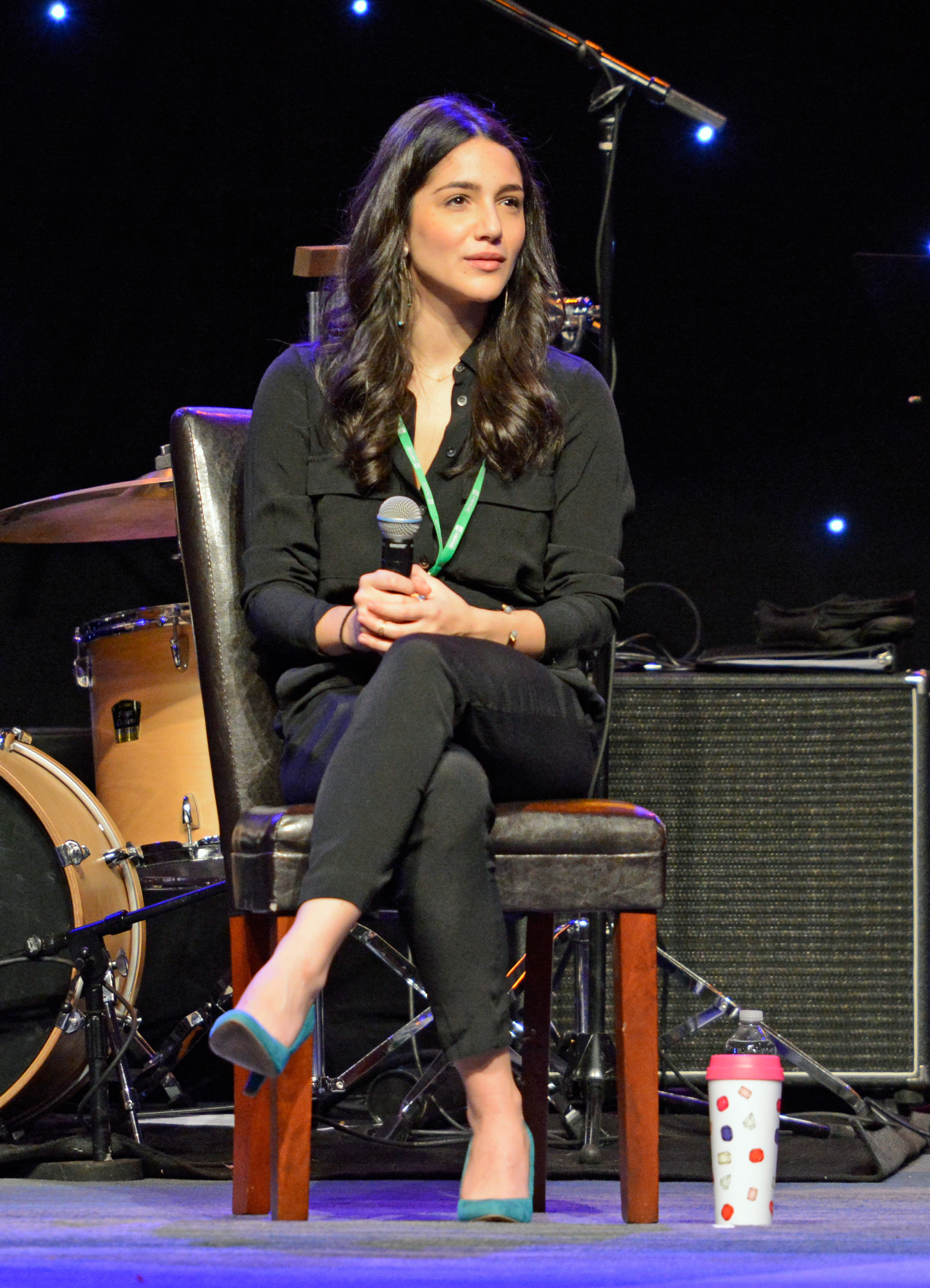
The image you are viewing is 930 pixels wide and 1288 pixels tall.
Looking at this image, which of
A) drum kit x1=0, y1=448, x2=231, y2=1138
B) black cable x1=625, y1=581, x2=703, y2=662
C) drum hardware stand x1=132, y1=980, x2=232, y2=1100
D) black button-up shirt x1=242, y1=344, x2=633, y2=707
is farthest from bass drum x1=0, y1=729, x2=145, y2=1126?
black cable x1=625, y1=581, x2=703, y2=662

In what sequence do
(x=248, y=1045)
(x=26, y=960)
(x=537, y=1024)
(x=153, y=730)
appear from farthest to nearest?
1. (x=153, y=730)
2. (x=26, y=960)
3. (x=537, y=1024)
4. (x=248, y=1045)

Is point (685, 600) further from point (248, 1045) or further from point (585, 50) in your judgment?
point (248, 1045)

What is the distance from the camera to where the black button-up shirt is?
179 cm

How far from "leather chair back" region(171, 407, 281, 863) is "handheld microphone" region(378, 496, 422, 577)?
31cm

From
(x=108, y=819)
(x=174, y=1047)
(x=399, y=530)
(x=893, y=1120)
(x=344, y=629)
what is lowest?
(x=893, y=1120)

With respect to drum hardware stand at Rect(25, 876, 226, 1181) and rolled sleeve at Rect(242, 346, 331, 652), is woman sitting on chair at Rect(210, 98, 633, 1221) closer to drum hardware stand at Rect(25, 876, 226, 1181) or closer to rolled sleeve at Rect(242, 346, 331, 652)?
rolled sleeve at Rect(242, 346, 331, 652)

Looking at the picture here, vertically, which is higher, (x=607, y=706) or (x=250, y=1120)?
(x=607, y=706)

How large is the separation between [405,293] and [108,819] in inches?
40.6

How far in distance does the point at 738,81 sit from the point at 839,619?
1.28 m

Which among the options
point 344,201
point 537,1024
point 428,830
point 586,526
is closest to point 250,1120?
point 537,1024

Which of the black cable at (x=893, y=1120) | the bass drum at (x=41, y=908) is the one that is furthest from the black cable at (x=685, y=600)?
the bass drum at (x=41, y=908)

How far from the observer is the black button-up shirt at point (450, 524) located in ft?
5.87

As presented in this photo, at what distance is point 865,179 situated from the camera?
3.16 metres

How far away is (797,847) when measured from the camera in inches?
103
